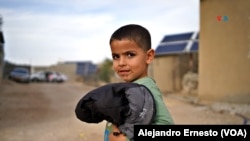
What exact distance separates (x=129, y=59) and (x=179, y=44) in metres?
11.1

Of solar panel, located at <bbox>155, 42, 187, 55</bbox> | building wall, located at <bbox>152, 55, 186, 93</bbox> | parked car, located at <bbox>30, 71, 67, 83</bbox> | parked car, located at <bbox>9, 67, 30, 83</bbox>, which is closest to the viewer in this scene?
solar panel, located at <bbox>155, 42, 187, 55</bbox>

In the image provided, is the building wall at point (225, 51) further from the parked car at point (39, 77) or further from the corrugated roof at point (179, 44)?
the parked car at point (39, 77)

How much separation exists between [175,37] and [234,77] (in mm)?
6895

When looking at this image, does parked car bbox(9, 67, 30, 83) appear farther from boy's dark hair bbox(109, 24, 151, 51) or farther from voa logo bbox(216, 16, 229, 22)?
boy's dark hair bbox(109, 24, 151, 51)

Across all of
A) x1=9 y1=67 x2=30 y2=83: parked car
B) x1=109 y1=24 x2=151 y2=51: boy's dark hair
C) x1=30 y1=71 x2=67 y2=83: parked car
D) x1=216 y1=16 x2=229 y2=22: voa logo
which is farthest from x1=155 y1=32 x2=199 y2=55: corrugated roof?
x1=30 y1=71 x2=67 y2=83: parked car

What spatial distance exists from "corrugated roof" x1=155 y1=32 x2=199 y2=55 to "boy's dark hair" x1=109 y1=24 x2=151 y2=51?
1026cm

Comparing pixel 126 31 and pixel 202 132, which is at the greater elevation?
pixel 126 31

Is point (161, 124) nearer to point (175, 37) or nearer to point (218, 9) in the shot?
point (218, 9)

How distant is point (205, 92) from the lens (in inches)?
271

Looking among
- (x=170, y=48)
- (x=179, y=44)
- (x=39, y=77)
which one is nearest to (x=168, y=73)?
(x=170, y=48)

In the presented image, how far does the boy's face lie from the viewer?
111cm

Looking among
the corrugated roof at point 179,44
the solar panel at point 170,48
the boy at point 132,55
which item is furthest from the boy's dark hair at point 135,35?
the solar panel at point 170,48

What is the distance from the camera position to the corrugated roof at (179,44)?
452 inches

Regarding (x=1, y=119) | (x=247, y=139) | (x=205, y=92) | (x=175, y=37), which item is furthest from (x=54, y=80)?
(x=247, y=139)
